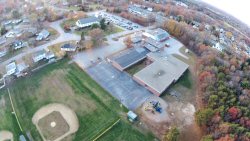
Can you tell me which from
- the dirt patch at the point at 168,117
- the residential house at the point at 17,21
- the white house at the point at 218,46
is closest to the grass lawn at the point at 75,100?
the dirt patch at the point at 168,117

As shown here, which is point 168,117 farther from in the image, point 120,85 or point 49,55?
Answer: point 49,55

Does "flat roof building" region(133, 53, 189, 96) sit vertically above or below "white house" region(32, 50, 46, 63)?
above

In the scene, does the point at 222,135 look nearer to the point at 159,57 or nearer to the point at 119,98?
the point at 119,98

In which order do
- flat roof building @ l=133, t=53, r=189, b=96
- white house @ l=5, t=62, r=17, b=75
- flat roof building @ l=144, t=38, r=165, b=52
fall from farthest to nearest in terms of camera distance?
flat roof building @ l=144, t=38, r=165, b=52 → white house @ l=5, t=62, r=17, b=75 → flat roof building @ l=133, t=53, r=189, b=96

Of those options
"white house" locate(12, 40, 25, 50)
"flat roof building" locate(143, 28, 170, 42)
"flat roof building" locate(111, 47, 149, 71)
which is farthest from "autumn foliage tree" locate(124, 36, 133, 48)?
"white house" locate(12, 40, 25, 50)

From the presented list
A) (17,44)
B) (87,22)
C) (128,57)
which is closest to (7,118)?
(17,44)

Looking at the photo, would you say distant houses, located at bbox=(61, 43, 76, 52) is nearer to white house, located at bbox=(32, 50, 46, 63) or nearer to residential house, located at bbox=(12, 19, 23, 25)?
white house, located at bbox=(32, 50, 46, 63)
